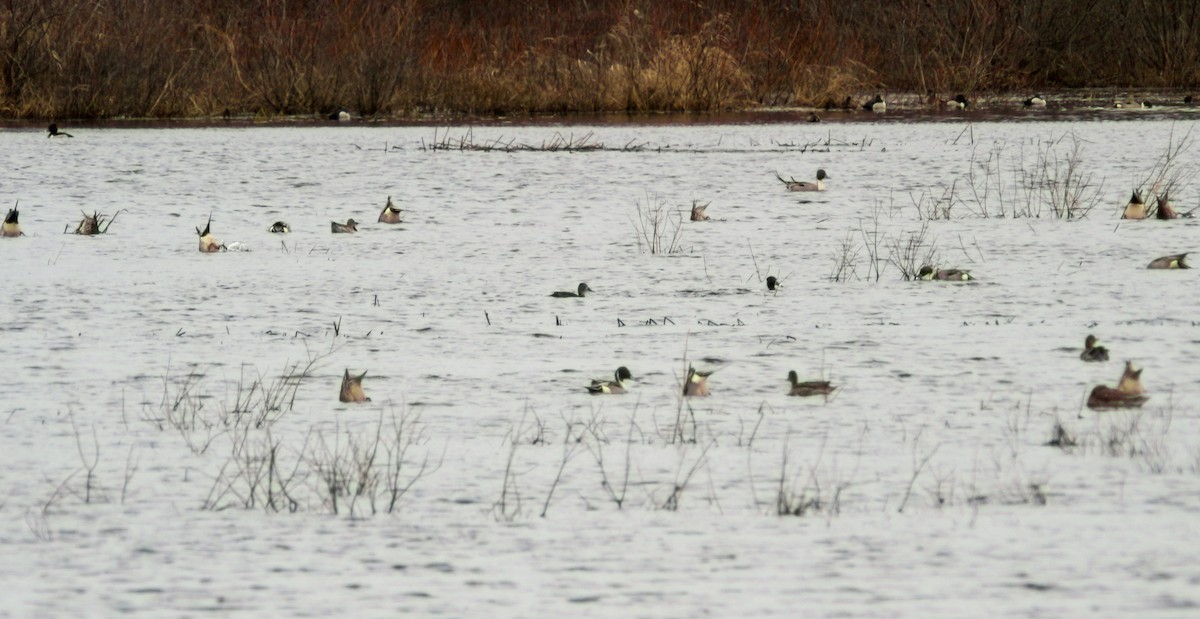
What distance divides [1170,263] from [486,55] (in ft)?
57.4

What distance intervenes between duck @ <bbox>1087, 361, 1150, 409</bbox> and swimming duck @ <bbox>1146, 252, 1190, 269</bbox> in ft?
11.6

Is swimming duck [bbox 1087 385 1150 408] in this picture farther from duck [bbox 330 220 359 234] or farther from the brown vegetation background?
the brown vegetation background

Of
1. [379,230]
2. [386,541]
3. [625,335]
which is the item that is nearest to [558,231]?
[379,230]

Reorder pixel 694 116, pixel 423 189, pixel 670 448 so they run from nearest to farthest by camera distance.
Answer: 1. pixel 670 448
2. pixel 423 189
3. pixel 694 116

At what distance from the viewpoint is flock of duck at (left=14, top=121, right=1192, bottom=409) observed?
18.7ft

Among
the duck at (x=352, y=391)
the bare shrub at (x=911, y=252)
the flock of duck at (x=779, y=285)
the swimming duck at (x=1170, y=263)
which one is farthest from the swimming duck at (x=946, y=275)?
the duck at (x=352, y=391)

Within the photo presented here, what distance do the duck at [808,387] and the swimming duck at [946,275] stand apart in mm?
3137

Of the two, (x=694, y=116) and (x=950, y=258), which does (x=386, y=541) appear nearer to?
(x=950, y=258)

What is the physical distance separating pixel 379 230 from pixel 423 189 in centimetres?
287

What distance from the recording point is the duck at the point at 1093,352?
6.46m

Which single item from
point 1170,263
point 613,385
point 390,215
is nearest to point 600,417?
point 613,385

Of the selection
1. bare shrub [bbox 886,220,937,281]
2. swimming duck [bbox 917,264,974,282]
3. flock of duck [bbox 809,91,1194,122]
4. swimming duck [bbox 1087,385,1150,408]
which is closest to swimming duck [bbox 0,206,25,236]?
bare shrub [bbox 886,220,937,281]

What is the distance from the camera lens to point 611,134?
20.2m

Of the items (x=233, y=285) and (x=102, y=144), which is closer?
(x=233, y=285)
